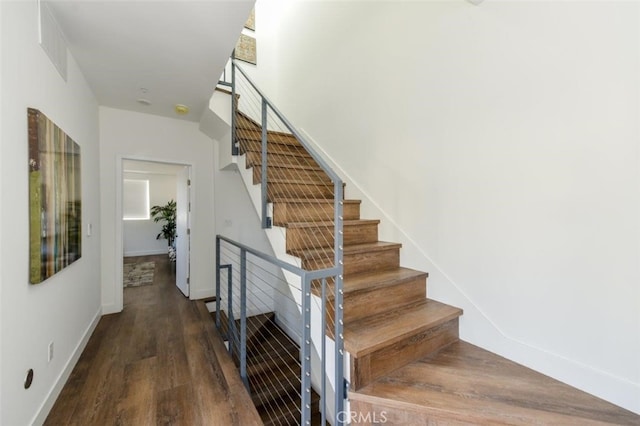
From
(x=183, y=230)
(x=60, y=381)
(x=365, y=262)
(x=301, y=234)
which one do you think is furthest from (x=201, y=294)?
(x=365, y=262)

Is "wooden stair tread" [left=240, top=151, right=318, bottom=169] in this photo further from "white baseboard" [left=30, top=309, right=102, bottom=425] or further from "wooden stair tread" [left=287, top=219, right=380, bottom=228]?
"white baseboard" [left=30, top=309, right=102, bottom=425]

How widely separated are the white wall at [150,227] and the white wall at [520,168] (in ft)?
23.6

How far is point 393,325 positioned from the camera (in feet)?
5.76

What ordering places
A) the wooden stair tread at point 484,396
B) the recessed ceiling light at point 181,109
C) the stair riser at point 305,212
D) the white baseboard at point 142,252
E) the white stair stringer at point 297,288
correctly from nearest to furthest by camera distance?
the wooden stair tread at point 484,396 → the white stair stringer at point 297,288 → the stair riser at point 305,212 → the recessed ceiling light at point 181,109 → the white baseboard at point 142,252

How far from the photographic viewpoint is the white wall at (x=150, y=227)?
7656 mm

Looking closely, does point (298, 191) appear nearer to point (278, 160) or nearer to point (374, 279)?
point (278, 160)

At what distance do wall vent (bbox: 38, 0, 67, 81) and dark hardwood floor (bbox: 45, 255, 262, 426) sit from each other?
2.24 meters

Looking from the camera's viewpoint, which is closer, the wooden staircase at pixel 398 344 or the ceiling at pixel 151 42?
the wooden staircase at pixel 398 344

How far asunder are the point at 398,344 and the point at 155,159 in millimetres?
3655

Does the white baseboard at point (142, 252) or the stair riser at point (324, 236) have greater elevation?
the stair riser at point (324, 236)

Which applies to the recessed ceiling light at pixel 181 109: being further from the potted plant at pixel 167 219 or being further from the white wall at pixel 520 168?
the potted plant at pixel 167 219

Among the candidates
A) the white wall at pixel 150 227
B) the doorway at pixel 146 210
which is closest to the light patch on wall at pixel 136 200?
the doorway at pixel 146 210

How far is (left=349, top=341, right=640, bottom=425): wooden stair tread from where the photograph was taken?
4.20ft

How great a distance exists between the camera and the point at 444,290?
2.11 m
